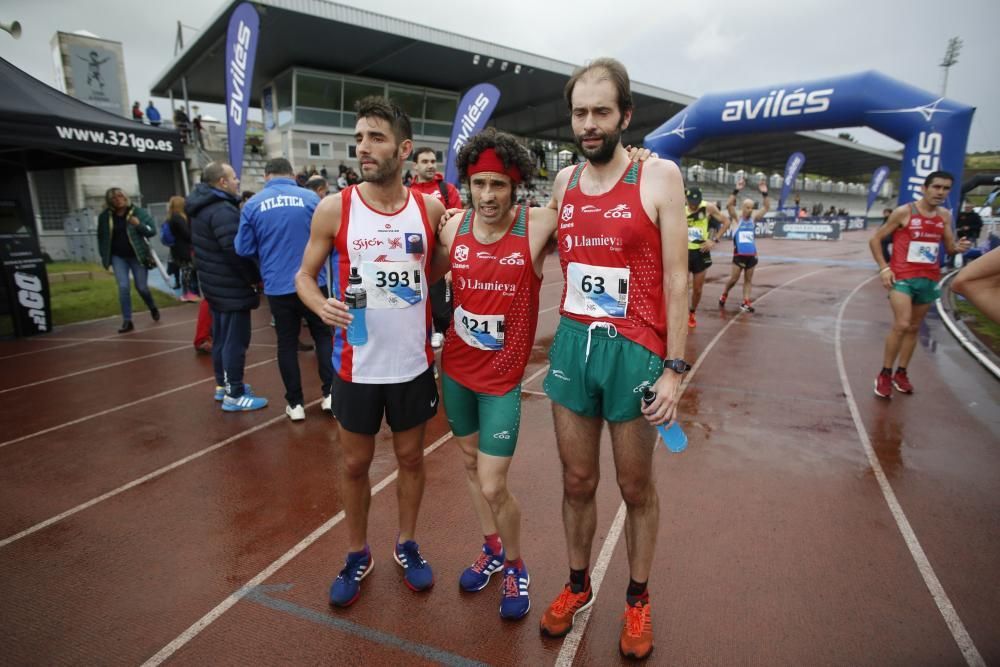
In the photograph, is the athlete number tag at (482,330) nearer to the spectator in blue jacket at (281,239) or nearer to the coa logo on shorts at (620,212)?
the coa logo on shorts at (620,212)

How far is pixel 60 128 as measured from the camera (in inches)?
258

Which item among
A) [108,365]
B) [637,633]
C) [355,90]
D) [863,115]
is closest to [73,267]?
[108,365]

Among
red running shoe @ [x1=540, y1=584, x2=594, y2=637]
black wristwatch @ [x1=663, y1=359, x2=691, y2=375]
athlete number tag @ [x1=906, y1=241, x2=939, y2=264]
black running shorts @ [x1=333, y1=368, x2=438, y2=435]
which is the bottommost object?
red running shoe @ [x1=540, y1=584, x2=594, y2=637]

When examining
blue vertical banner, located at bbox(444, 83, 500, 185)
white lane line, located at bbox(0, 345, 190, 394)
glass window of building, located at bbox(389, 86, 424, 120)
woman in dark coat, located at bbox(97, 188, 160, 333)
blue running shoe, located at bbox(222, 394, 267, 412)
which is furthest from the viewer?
glass window of building, located at bbox(389, 86, 424, 120)

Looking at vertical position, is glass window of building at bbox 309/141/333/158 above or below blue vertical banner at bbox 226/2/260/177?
above

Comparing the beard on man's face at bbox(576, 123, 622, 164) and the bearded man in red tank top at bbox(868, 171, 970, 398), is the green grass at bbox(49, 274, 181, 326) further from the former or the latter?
the bearded man in red tank top at bbox(868, 171, 970, 398)

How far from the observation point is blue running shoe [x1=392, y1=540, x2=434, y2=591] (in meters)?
2.50

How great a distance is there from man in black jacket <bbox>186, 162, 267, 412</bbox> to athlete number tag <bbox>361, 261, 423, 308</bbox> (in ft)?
9.65

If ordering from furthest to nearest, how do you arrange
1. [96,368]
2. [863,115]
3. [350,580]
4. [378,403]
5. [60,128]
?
[863,115] < [60,128] < [96,368] < [350,580] < [378,403]

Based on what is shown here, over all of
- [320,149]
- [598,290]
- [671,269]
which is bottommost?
[598,290]

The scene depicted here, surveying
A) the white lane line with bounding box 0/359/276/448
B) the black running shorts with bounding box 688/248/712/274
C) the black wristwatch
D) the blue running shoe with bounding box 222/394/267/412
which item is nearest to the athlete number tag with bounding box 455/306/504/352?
the black wristwatch

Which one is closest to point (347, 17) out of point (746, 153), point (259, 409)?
point (259, 409)

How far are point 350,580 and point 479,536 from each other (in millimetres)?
780

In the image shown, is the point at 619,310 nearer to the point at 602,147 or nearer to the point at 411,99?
the point at 602,147
